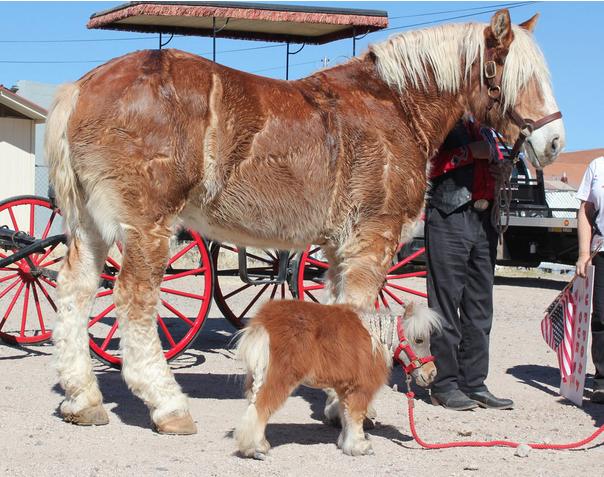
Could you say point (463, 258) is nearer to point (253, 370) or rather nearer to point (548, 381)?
point (548, 381)

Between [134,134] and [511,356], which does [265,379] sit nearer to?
[134,134]

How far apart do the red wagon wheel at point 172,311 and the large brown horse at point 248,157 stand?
57 centimetres

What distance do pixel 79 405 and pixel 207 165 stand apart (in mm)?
1685

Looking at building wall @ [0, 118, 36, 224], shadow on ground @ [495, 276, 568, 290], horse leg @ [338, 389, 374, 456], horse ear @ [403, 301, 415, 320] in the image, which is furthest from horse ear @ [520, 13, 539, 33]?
building wall @ [0, 118, 36, 224]

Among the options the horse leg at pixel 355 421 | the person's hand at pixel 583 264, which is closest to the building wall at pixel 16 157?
the person's hand at pixel 583 264

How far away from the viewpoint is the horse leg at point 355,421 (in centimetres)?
445

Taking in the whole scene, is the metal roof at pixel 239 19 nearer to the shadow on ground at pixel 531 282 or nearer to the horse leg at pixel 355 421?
the horse leg at pixel 355 421

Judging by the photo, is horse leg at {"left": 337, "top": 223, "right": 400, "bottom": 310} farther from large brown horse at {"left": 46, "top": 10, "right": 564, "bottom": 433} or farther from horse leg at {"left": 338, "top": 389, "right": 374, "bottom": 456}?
horse leg at {"left": 338, "top": 389, "right": 374, "bottom": 456}

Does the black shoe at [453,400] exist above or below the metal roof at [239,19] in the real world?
below

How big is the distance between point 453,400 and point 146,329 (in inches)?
93.3

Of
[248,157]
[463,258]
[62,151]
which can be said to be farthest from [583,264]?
[62,151]

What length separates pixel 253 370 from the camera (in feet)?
14.0

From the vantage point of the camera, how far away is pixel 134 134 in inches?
183

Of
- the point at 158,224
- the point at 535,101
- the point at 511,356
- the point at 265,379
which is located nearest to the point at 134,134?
the point at 158,224
